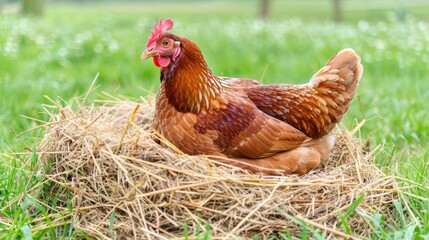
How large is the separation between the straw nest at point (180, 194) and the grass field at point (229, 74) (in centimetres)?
16

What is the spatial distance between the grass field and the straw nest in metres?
0.16

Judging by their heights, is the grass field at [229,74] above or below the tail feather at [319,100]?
below

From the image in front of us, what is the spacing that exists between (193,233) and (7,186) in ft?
4.45

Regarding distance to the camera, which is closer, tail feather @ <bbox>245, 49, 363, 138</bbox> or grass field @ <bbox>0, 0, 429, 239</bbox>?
grass field @ <bbox>0, 0, 429, 239</bbox>

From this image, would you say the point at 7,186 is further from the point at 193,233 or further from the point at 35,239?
the point at 193,233

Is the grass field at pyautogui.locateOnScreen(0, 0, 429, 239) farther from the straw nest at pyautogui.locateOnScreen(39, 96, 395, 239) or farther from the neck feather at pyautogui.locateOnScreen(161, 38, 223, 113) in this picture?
the neck feather at pyautogui.locateOnScreen(161, 38, 223, 113)

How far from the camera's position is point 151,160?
3414 mm

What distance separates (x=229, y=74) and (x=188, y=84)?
12.7 feet

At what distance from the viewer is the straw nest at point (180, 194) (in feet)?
10.3

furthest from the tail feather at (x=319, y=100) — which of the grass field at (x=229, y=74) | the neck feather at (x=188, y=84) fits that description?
the grass field at (x=229, y=74)

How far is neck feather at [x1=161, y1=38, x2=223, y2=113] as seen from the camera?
3693 mm

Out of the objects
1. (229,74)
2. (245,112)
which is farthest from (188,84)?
(229,74)

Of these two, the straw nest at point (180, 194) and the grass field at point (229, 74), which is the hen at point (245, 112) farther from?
the grass field at point (229, 74)

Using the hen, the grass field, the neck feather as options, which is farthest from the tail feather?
the grass field
